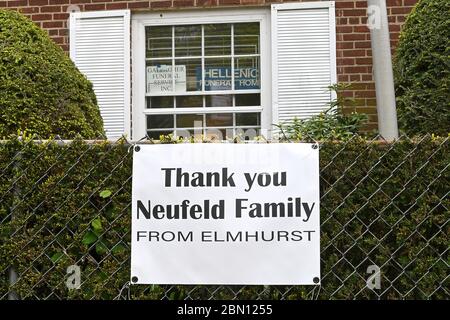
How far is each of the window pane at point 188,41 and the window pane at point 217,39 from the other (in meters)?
0.09

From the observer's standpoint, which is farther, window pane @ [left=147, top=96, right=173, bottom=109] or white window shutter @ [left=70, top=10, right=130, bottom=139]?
window pane @ [left=147, top=96, right=173, bottom=109]

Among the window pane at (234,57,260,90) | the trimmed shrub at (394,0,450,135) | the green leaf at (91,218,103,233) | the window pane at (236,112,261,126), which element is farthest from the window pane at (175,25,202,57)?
the green leaf at (91,218,103,233)

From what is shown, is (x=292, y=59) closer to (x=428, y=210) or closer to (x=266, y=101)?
(x=266, y=101)

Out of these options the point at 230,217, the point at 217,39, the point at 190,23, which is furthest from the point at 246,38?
the point at 230,217

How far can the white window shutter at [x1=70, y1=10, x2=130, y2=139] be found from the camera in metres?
7.39

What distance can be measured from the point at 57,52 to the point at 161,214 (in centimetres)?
237

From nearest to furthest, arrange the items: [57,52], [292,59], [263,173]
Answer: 1. [263,173]
2. [57,52]
3. [292,59]

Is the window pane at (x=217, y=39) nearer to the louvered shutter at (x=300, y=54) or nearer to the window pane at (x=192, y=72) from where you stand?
the window pane at (x=192, y=72)

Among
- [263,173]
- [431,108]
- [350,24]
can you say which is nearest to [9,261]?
[263,173]

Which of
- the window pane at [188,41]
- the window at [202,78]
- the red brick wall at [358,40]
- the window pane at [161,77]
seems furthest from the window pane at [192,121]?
the red brick wall at [358,40]

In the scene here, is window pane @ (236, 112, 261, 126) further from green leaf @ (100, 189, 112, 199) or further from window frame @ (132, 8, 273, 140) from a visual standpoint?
green leaf @ (100, 189, 112, 199)

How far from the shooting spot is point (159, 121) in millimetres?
7547

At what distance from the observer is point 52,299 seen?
3.31 metres

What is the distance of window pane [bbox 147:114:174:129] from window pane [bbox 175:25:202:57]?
69 cm
